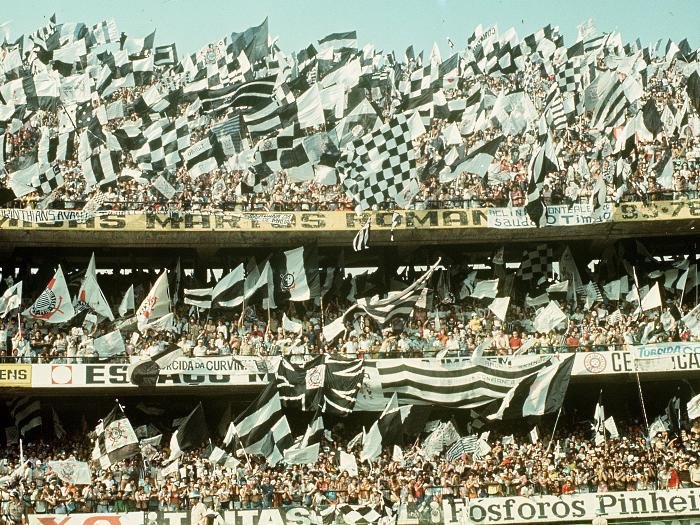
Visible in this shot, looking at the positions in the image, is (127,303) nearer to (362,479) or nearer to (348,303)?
(348,303)

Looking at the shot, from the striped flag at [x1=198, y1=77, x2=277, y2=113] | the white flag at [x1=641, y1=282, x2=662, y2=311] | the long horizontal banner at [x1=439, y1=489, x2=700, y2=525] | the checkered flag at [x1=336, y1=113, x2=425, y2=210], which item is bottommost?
the long horizontal banner at [x1=439, y1=489, x2=700, y2=525]

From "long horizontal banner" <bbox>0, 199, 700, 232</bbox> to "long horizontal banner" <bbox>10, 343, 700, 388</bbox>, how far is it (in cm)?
497

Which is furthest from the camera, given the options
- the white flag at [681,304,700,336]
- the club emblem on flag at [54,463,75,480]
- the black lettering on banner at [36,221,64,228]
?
the black lettering on banner at [36,221,64,228]

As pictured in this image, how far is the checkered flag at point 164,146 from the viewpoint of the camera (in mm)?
36062

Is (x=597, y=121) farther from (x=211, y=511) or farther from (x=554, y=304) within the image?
(x=211, y=511)

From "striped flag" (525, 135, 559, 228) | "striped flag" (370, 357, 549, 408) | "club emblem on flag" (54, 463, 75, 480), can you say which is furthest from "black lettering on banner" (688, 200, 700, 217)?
"club emblem on flag" (54, 463, 75, 480)

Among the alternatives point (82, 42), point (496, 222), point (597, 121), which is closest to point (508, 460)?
point (496, 222)

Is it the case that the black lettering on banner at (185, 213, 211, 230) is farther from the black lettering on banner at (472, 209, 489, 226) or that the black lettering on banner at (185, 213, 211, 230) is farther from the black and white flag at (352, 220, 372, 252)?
the black lettering on banner at (472, 209, 489, 226)

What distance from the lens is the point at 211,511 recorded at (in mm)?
26531

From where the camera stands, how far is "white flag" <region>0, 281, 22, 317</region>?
3447cm

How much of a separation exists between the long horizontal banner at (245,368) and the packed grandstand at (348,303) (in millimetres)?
95

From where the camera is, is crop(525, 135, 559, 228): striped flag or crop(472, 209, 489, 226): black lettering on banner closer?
crop(525, 135, 559, 228): striped flag

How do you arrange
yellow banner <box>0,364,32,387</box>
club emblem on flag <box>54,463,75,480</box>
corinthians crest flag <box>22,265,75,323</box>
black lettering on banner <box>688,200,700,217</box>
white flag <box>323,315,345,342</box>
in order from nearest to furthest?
1. club emblem on flag <box>54,463,75,480</box>
2. yellow banner <box>0,364,32,387</box>
3. corinthians crest flag <box>22,265,75,323</box>
4. white flag <box>323,315,345,342</box>
5. black lettering on banner <box>688,200,700,217</box>

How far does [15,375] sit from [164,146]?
9.17m
